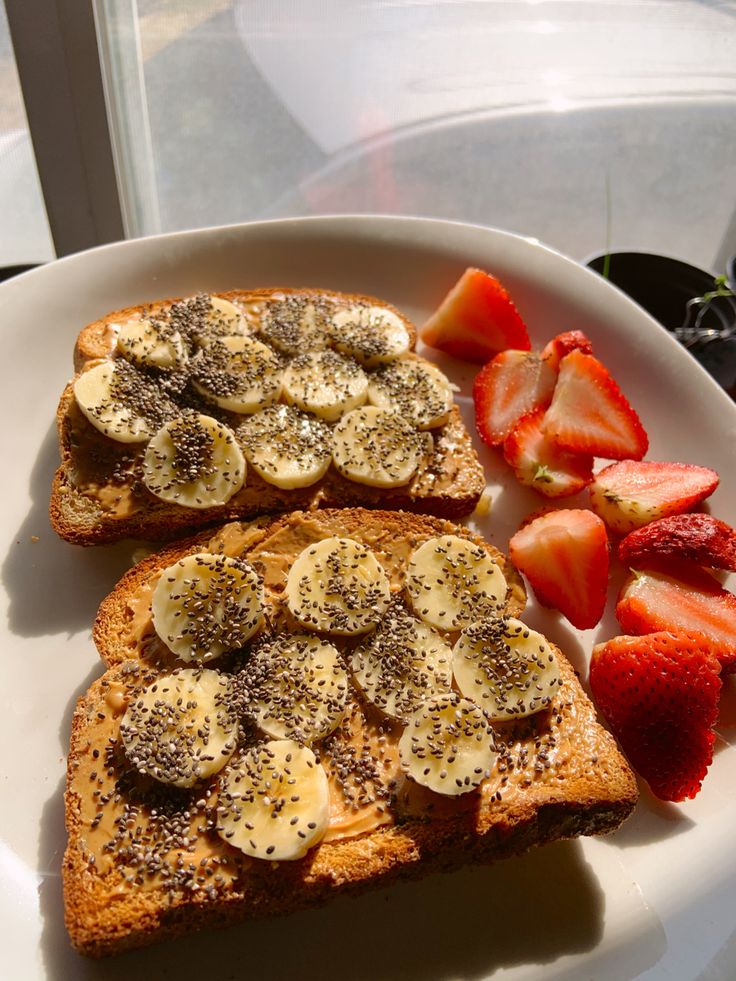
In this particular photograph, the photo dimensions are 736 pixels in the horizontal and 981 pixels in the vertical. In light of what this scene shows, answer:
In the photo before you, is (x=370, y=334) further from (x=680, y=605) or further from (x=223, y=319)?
(x=680, y=605)

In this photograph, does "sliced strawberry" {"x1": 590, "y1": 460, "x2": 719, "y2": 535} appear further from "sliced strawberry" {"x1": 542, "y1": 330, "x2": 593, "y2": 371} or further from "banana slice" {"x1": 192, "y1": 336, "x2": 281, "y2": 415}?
"banana slice" {"x1": 192, "y1": 336, "x2": 281, "y2": 415}

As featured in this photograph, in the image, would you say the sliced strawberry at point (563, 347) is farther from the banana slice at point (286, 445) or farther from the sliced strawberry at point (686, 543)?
the banana slice at point (286, 445)

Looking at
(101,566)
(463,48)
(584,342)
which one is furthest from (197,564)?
(463,48)

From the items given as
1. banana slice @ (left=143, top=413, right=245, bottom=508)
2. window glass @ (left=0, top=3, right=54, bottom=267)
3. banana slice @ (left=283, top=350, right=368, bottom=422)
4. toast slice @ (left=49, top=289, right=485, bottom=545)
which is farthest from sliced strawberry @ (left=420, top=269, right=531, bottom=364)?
window glass @ (left=0, top=3, right=54, bottom=267)

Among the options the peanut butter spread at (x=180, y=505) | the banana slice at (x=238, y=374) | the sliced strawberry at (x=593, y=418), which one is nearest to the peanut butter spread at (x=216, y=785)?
the peanut butter spread at (x=180, y=505)

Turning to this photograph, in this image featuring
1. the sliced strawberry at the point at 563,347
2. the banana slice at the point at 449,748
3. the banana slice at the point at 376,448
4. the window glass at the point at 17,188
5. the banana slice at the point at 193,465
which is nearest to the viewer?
the banana slice at the point at 449,748

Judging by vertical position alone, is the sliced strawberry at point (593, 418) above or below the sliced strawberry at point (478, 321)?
below

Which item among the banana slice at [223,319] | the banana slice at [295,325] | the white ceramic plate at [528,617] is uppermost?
the banana slice at [223,319]
